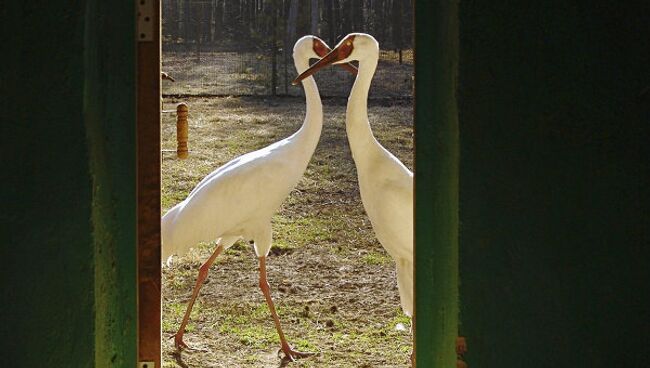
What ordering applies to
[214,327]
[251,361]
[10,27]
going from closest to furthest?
[10,27] → [251,361] → [214,327]

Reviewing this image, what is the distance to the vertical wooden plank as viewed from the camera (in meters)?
2.21

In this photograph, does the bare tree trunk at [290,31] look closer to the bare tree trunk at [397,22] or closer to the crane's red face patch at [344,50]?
the bare tree trunk at [397,22]

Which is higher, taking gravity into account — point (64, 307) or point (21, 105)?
point (21, 105)

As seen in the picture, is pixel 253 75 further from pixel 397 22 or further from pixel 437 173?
pixel 437 173

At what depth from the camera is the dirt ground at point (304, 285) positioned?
14.8 feet

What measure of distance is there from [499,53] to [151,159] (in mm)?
851

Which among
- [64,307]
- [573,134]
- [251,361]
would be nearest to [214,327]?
[251,361]

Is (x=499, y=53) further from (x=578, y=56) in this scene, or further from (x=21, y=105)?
(x=21, y=105)

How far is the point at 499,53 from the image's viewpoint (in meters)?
2.17

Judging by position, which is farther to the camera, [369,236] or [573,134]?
[369,236]

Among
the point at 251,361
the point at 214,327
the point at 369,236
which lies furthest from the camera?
the point at 369,236

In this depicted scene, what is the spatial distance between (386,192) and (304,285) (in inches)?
48.3

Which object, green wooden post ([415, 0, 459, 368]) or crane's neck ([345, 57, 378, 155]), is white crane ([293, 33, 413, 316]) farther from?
green wooden post ([415, 0, 459, 368])

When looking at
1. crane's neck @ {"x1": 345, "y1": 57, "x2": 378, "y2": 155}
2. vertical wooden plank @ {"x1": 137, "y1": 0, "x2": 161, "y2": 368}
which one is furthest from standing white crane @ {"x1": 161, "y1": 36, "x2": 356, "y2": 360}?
vertical wooden plank @ {"x1": 137, "y1": 0, "x2": 161, "y2": 368}
